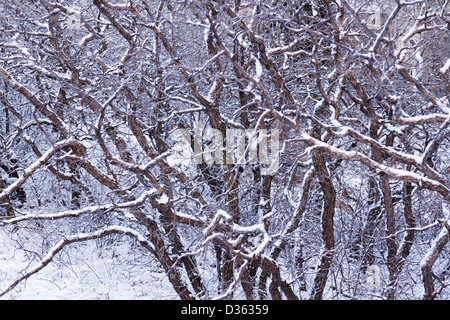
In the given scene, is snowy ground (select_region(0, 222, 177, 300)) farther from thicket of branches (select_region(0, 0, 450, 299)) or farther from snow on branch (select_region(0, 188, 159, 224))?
snow on branch (select_region(0, 188, 159, 224))

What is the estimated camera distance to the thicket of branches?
5355mm

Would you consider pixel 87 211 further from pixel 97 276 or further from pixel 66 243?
pixel 97 276

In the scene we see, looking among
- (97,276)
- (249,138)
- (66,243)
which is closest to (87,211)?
(66,243)

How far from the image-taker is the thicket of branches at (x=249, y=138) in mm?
5355

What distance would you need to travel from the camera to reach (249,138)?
17.2ft

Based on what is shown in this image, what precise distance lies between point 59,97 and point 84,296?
10.1ft

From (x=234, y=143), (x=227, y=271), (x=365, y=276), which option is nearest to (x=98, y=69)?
(x=234, y=143)

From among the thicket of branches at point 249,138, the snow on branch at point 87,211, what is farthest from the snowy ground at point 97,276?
the snow on branch at point 87,211

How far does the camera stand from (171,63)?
675cm

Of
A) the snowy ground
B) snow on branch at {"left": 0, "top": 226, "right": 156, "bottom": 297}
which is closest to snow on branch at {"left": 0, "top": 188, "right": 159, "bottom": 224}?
snow on branch at {"left": 0, "top": 226, "right": 156, "bottom": 297}

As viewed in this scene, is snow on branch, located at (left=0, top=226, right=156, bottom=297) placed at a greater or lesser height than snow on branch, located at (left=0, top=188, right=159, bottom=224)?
lesser

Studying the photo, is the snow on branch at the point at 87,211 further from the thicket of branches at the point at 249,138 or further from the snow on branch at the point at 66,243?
the snow on branch at the point at 66,243

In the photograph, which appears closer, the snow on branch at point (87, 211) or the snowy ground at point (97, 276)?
the snow on branch at point (87, 211)
